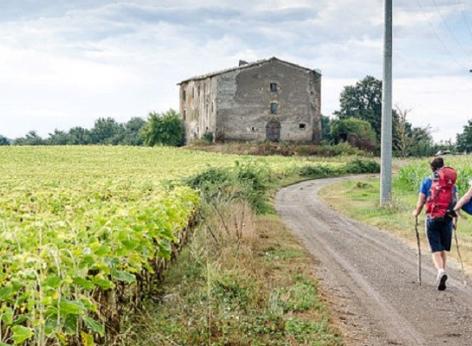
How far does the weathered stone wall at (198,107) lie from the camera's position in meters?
77.1

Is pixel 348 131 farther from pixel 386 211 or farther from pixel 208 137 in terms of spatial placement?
pixel 386 211

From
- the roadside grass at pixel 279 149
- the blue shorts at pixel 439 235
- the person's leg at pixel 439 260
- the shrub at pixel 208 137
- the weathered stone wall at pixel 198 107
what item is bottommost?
the person's leg at pixel 439 260

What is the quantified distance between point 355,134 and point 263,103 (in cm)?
1436

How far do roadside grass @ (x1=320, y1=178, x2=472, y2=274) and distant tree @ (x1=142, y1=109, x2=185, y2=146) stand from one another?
4453 centimetres

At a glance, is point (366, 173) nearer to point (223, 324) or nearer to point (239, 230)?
point (239, 230)

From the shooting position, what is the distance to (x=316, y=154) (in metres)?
73.9

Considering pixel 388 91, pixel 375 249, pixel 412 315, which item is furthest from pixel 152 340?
pixel 388 91

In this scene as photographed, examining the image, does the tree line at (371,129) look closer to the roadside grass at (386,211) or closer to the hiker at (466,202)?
the roadside grass at (386,211)

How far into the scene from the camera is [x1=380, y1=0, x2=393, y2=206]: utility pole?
26.3m

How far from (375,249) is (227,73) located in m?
60.1

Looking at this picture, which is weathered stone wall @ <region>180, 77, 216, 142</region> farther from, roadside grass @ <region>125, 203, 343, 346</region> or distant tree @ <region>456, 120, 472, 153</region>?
roadside grass @ <region>125, 203, 343, 346</region>

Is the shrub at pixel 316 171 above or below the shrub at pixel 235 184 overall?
below

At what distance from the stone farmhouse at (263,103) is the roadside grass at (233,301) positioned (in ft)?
198

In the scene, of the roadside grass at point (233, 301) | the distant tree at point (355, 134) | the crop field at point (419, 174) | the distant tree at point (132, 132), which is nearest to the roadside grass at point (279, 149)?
the distant tree at point (355, 134)
